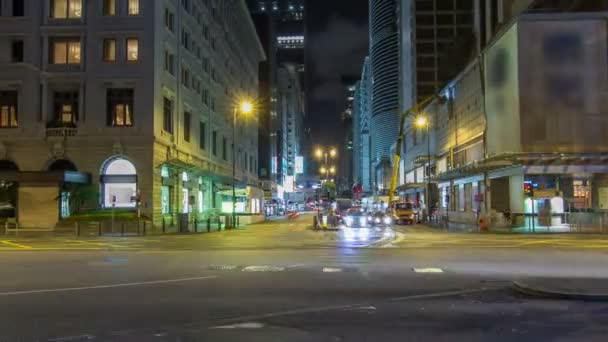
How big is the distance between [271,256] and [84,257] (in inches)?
267

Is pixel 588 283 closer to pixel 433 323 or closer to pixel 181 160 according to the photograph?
pixel 433 323

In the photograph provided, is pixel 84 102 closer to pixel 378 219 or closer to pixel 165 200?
pixel 165 200

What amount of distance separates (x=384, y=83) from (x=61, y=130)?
144487 mm

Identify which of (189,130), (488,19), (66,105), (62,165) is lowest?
(62,165)

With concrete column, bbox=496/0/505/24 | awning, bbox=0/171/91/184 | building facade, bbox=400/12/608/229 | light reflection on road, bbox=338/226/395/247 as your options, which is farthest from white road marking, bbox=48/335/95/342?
concrete column, bbox=496/0/505/24

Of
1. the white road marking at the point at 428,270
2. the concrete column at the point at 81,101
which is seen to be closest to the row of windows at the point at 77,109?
the concrete column at the point at 81,101

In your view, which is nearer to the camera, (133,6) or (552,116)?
(133,6)

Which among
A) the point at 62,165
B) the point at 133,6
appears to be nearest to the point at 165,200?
the point at 62,165

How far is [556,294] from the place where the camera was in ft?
40.8

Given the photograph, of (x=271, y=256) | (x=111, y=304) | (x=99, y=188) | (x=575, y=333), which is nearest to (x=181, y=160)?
(x=99, y=188)

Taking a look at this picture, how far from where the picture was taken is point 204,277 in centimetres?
1619

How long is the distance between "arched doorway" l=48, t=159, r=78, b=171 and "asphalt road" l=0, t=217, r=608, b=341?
26.0 m

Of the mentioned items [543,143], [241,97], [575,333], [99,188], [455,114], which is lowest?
[575,333]

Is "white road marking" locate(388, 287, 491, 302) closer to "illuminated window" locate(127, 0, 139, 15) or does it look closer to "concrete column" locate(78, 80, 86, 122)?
"concrete column" locate(78, 80, 86, 122)
